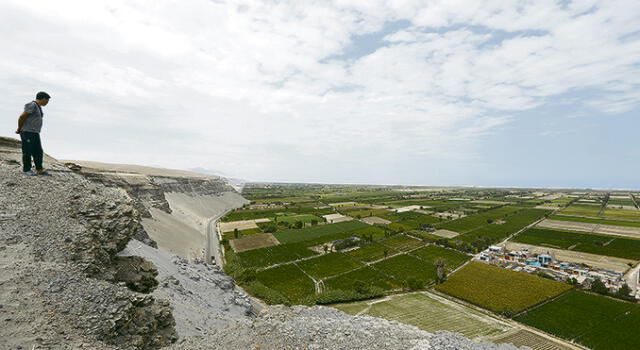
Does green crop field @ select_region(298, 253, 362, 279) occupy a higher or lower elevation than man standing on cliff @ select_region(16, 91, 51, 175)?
lower

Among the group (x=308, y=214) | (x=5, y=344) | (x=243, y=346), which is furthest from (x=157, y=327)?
(x=308, y=214)

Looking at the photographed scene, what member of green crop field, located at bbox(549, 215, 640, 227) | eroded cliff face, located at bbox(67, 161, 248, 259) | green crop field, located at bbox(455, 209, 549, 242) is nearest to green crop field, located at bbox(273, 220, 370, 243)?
eroded cliff face, located at bbox(67, 161, 248, 259)

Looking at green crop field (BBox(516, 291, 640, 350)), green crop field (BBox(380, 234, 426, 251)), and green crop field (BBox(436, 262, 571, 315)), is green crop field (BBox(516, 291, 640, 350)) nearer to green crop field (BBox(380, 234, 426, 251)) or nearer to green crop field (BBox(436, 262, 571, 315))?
green crop field (BBox(436, 262, 571, 315))

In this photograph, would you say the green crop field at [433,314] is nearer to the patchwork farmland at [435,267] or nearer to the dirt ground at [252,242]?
the patchwork farmland at [435,267]

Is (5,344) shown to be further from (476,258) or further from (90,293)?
(476,258)

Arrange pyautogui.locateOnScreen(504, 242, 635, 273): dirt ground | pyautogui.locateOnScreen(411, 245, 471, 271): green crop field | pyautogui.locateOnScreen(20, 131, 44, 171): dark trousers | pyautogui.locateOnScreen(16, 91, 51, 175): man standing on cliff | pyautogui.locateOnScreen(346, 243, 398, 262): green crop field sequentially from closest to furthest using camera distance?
pyautogui.locateOnScreen(16, 91, 51, 175): man standing on cliff < pyautogui.locateOnScreen(20, 131, 44, 171): dark trousers < pyautogui.locateOnScreen(504, 242, 635, 273): dirt ground < pyautogui.locateOnScreen(411, 245, 471, 271): green crop field < pyautogui.locateOnScreen(346, 243, 398, 262): green crop field

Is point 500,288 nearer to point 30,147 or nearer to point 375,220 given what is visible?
point 30,147
